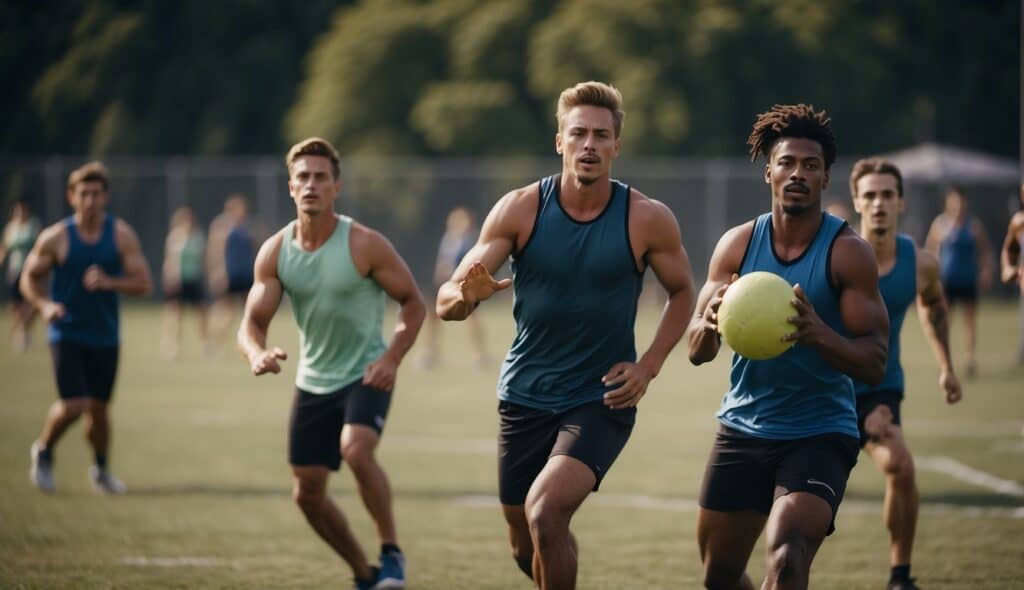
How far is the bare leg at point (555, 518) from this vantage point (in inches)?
225

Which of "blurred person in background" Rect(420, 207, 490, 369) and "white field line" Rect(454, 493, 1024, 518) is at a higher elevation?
"blurred person in background" Rect(420, 207, 490, 369)

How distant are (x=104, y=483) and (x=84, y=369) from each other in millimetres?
953

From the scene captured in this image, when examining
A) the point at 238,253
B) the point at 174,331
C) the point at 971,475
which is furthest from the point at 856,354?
the point at 174,331

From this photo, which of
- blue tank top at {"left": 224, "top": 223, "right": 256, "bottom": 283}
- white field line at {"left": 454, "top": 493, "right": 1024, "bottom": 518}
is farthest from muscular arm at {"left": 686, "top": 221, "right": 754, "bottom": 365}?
blue tank top at {"left": 224, "top": 223, "right": 256, "bottom": 283}

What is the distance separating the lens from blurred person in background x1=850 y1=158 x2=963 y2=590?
7.59m

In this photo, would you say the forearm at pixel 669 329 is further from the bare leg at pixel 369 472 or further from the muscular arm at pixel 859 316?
the bare leg at pixel 369 472

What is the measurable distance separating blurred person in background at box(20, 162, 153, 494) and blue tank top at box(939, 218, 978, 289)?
43.2 ft

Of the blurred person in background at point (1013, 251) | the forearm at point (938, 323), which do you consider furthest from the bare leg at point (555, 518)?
the blurred person in background at point (1013, 251)

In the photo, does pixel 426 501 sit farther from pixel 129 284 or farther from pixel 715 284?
pixel 715 284

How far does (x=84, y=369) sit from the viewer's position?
1090cm

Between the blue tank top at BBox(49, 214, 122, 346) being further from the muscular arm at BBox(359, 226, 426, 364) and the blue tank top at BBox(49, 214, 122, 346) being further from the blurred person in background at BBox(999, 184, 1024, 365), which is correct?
the blurred person in background at BBox(999, 184, 1024, 365)

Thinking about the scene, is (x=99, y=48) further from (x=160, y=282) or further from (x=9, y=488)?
(x=9, y=488)

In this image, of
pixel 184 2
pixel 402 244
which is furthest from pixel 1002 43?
pixel 184 2

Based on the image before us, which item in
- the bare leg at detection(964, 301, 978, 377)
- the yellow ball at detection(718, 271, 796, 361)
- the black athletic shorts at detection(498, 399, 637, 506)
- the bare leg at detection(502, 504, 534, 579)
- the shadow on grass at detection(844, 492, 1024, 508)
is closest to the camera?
the yellow ball at detection(718, 271, 796, 361)
